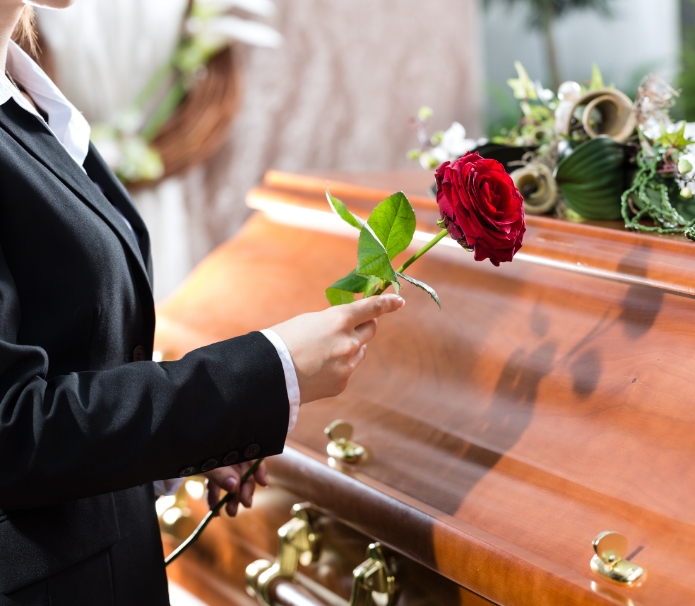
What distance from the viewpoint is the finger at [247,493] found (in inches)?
43.1

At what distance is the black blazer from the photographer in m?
0.74

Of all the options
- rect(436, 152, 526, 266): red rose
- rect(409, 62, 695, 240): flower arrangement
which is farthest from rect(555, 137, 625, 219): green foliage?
rect(436, 152, 526, 266): red rose

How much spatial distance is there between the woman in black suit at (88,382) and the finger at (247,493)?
0.63 ft

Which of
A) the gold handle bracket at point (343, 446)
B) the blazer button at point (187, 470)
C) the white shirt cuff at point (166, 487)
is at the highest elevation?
the blazer button at point (187, 470)

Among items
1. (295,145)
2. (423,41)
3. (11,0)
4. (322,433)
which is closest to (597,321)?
(322,433)

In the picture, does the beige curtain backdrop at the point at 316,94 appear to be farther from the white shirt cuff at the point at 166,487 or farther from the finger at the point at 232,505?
the finger at the point at 232,505

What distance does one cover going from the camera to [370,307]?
81 cm

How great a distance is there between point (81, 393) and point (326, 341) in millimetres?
248

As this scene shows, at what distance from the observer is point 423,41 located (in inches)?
145

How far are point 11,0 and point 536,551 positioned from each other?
81 cm

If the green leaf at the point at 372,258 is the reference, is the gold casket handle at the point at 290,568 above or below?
below

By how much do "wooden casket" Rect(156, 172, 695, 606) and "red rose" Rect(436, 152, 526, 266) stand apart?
28 cm

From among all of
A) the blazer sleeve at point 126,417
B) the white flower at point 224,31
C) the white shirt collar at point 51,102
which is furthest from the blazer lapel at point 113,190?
the white flower at point 224,31

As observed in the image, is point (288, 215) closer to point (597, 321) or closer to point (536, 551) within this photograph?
point (597, 321)
